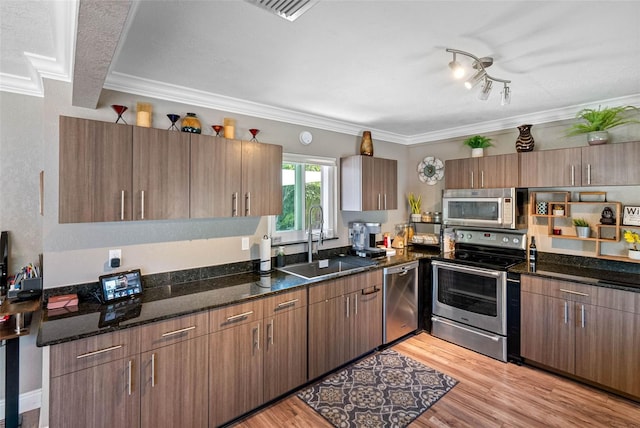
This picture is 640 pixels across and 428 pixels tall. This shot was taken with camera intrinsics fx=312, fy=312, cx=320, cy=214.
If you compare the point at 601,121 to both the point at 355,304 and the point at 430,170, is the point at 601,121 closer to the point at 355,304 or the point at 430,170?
the point at 430,170

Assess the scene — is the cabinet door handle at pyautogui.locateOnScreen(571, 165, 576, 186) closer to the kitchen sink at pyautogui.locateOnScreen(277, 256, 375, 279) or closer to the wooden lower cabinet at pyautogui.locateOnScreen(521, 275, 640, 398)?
the wooden lower cabinet at pyautogui.locateOnScreen(521, 275, 640, 398)

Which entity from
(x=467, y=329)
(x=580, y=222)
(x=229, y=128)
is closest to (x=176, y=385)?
(x=229, y=128)

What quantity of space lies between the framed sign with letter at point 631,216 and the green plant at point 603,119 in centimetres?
77

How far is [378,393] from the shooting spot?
2639 mm

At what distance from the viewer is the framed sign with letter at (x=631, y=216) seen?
2.82 m

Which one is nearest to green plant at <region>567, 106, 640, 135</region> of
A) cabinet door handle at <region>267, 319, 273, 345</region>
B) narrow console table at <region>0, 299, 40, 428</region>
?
cabinet door handle at <region>267, 319, 273, 345</region>

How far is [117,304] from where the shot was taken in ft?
6.91

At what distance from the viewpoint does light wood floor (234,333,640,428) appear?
2.30 m

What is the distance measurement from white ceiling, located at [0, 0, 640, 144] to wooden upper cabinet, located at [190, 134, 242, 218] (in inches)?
19.4

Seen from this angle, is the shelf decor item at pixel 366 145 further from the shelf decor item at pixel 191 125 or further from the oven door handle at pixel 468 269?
A: the shelf decor item at pixel 191 125

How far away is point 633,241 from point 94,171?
4.37m

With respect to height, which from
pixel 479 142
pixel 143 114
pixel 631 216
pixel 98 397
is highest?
pixel 479 142

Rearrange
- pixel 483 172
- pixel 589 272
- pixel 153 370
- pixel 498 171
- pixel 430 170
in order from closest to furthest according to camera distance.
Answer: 1. pixel 153 370
2. pixel 589 272
3. pixel 498 171
4. pixel 483 172
5. pixel 430 170

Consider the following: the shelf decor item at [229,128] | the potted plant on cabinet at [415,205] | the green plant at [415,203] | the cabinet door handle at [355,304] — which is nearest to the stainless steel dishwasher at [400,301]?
the cabinet door handle at [355,304]
